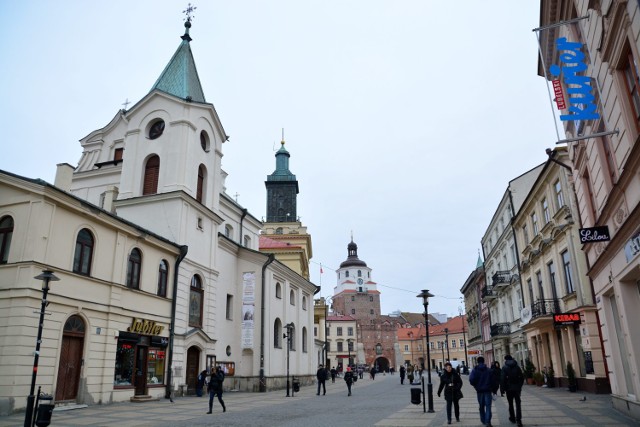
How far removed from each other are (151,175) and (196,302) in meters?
7.41

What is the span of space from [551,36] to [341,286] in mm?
97744

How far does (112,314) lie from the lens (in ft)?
62.7

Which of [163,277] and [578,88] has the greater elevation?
[578,88]

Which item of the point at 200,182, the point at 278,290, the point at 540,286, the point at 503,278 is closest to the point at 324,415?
the point at 200,182

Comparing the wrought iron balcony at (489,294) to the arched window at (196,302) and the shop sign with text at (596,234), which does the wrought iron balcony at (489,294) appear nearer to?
the arched window at (196,302)

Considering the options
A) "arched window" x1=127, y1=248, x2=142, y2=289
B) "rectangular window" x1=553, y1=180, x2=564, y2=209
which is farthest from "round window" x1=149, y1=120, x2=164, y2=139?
"rectangular window" x1=553, y1=180, x2=564, y2=209

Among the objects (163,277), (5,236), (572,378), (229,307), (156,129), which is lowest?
(572,378)

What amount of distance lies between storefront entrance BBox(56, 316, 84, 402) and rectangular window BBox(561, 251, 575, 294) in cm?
2136

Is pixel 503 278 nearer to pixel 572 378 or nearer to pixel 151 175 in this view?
pixel 572 378

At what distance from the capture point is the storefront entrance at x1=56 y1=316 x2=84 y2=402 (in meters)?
16.9

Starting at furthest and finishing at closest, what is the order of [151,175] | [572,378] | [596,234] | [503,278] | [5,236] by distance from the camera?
[503,278] → [151,175] → [572,378] → [5,236] → [596,234]

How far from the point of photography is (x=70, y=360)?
17297 millimetres

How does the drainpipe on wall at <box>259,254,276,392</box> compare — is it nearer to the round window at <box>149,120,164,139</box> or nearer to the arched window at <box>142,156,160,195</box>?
the arched window at <box>142,156,160,195</box>

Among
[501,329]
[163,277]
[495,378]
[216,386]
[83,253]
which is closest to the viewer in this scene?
[495,378]
